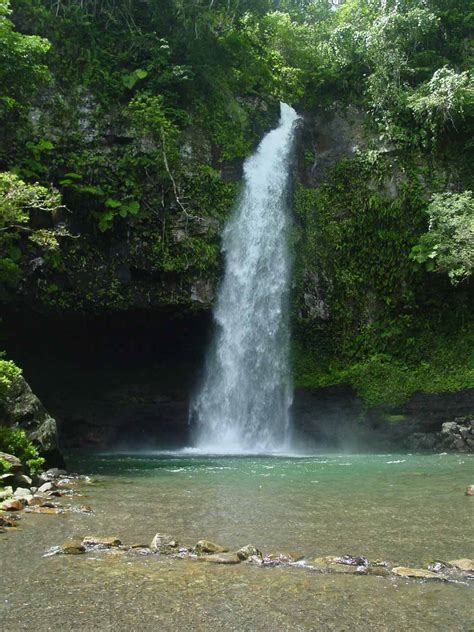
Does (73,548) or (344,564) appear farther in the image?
(73,548)

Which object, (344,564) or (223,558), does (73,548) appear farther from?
(344,564)

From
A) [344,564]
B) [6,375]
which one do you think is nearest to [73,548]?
[344,564]

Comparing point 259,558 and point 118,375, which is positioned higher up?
point 118,375

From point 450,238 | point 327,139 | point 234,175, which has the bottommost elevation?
point 450,238

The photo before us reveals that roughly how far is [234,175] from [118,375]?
25.3 feet

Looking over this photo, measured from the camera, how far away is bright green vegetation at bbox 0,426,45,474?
9.63 m

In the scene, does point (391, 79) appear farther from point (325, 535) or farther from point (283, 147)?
point (325, 535)

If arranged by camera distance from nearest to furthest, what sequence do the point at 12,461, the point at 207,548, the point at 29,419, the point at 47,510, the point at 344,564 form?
the point at 344,564 < the point at 207,548 < the point at 47,510 < the point at 12,461 < the point at 29,419

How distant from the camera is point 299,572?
4711 mm

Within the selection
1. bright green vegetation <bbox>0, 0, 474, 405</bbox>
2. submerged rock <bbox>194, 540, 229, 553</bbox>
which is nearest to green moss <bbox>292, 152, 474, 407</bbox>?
bright green vegetation <bbox>0, 0, 474, 405</bbox>

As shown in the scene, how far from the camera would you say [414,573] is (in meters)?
4.59

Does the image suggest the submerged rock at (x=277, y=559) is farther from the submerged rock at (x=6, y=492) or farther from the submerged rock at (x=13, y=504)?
the submerged rock at (x=6, y=492)

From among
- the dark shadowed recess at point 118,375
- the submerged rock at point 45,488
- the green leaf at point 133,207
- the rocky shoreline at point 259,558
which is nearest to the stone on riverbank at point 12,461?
the submerged rock at point 45,488

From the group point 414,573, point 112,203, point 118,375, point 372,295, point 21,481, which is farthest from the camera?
point 118,375
